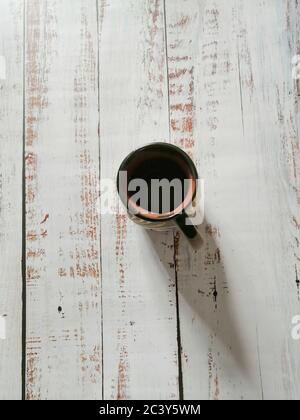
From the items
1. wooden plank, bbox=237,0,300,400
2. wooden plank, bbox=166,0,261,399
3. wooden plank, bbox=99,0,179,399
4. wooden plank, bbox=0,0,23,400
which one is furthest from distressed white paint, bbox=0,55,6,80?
wooden plank, bbox=237,0,300,400

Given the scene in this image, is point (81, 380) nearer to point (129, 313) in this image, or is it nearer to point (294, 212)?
point (129, 313)

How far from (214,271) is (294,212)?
15cm

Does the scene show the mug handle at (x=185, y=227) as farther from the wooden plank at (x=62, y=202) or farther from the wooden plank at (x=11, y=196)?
the wooden plank at (x=11, y=196)

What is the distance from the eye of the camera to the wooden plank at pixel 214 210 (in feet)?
2.70

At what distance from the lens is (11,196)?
2.81 feet

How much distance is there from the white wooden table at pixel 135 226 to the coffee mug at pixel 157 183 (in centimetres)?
8

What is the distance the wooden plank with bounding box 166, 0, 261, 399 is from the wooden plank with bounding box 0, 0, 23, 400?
23 centimetres

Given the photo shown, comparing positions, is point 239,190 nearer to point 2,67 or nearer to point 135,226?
point 135,226

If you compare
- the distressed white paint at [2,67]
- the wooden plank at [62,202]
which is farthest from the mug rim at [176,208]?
the distressed white paint at [2,67]

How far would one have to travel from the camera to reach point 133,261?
0.84 meters

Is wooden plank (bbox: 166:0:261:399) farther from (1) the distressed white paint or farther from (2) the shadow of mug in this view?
(1) the distressed white paint

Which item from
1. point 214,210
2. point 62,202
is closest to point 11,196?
point 62,202

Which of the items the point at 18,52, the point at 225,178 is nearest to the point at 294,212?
the point at 225,178

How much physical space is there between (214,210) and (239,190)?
47mm
